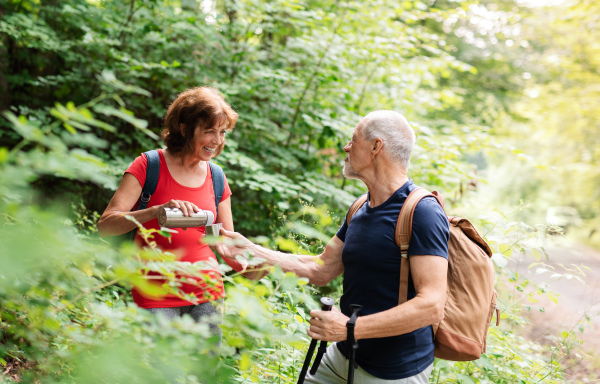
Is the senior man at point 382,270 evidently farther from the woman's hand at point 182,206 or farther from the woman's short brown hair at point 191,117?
the woman's short brown hair at point 191,117

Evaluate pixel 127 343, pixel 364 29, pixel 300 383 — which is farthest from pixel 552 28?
pixel 127 343

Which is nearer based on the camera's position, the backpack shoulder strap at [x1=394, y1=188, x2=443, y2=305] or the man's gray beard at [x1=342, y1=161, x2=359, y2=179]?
the backpack shoulder strap at [x1=394, y1=188, x2=443, y2=305]

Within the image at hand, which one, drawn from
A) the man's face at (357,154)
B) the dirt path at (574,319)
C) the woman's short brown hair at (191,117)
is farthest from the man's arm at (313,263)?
the dirt path at (574,319)

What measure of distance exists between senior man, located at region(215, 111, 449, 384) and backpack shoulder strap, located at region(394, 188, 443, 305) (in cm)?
2

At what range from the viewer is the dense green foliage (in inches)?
35.5

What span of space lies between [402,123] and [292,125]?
3389mm

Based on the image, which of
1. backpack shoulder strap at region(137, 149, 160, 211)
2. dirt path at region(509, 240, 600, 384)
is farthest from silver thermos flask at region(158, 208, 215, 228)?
dirt path at region(509, 240, 600, 384)

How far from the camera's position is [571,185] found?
19.9m

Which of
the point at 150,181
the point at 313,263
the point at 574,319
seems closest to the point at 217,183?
the point at 150,181

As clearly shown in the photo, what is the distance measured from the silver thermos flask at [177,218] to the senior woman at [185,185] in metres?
0.06

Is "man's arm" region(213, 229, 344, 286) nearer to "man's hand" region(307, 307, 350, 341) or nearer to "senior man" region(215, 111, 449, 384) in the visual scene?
"senior man" region(215, 111, 449, 384)

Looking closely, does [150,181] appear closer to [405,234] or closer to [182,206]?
[182,206]

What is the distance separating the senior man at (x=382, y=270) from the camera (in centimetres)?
163

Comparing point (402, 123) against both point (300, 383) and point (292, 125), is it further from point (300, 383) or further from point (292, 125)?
point (292, 125)
